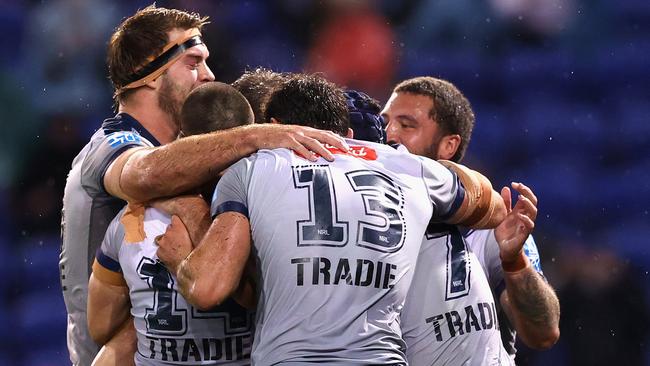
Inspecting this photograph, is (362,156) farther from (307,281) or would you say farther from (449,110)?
(449,110)

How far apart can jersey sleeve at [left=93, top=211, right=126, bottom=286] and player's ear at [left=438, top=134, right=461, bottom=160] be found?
5.40ft

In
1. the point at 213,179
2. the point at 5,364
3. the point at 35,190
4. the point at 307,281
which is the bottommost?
the point at 5,364

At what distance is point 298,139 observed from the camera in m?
2.59

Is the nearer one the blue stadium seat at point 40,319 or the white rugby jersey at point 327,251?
the white rugby jersey at point 327,251

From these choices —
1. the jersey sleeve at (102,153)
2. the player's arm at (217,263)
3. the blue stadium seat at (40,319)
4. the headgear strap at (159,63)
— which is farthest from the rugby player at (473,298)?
the blue stadium seat at (40,319)

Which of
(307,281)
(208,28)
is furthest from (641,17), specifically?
(307,281)

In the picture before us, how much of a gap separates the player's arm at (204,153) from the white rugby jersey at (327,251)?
5 centimetres

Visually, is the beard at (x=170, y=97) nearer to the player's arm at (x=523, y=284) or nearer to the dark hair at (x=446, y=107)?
the dark hair at (x=446, y=107)

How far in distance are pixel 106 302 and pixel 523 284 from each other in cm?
138

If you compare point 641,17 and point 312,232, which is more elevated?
point 641,17

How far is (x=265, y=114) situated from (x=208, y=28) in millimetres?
3723

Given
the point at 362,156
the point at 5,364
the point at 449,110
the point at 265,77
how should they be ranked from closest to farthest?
the point at 362,156, the point at 265,77, the point at 449,110, the point at 5,364

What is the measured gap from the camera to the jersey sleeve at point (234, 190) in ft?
8.15

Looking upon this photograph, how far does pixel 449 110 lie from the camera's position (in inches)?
159
